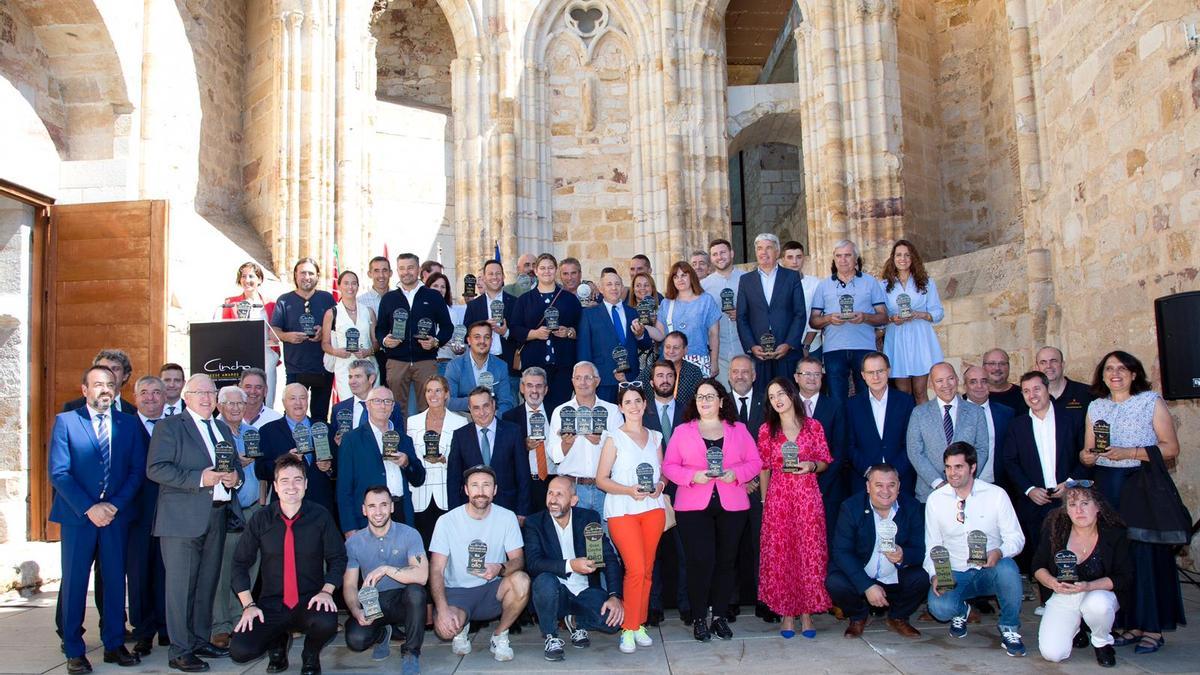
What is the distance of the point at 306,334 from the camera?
789 cm

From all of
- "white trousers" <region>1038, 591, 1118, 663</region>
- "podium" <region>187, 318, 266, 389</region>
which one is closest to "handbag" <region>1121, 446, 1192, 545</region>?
"white trousers" <region>1038, 591, 1118, 663</region>

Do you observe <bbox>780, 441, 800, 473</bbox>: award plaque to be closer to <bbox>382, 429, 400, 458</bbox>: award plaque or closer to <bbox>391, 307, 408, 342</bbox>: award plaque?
<bbox>382, 429, 400, 458</bbox>: award plaque

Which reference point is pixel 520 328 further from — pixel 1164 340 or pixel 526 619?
pixel 1164 340

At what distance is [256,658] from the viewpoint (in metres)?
5.73

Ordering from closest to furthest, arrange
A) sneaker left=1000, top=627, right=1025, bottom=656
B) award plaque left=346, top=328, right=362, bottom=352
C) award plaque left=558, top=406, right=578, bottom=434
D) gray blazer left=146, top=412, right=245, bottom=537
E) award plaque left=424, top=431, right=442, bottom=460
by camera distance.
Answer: sneaker left=1000, top=627, right=1025, bottom=656
gray blazer left=146, top=412, right=245, bottom=537
award plaque left=424, top=431, right=442, bottom=460
award plaque left=558, top=406, right=578, bottom=434
award plaque left=346, top=328, right=362, bottom=352

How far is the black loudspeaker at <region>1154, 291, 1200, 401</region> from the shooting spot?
645 centimetres

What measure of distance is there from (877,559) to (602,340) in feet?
8.74

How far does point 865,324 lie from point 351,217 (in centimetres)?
885

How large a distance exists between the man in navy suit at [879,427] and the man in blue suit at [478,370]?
246cm

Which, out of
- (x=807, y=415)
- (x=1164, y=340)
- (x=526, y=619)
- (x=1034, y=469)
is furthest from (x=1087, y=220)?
(x=526, y=619)

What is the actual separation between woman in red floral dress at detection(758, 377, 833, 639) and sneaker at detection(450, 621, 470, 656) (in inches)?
70.3

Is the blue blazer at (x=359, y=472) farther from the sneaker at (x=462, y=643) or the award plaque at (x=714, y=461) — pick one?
the award plaque at (x=714, y=461)

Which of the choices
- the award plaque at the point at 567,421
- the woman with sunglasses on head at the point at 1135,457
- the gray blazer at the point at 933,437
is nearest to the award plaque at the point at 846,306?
the gray blazer at the point at 933,437

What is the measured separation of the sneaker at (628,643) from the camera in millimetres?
5699
